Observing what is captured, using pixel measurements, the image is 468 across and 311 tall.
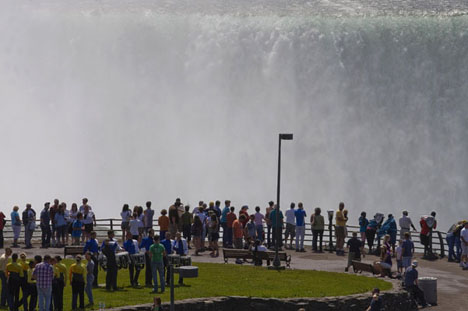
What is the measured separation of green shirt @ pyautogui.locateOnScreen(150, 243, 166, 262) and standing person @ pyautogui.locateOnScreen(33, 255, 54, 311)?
159 inches

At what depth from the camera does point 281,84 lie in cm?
6931

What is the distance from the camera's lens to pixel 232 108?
69.8m

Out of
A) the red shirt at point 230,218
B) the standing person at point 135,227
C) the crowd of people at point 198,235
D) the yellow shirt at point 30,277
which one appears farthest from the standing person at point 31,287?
the red shirt at point 230,218

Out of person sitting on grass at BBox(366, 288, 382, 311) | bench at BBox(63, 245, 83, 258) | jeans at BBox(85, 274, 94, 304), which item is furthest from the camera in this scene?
bench at BBox(63, 245, 83, 258)

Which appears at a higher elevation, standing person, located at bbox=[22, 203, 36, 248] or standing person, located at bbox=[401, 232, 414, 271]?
standing person, located at bbox=[22, 203, 36, 248]

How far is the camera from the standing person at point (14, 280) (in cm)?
2745

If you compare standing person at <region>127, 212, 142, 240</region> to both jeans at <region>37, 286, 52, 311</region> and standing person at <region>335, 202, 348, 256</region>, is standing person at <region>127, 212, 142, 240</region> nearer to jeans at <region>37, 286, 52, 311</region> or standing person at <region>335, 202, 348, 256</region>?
standing person at <region>335, 202, 348, 256</region>

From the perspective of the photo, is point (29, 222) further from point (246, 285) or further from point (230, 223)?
point (246, 285)

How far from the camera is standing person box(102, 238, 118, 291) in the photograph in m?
29.9

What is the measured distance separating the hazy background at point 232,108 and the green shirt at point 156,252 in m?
35.3

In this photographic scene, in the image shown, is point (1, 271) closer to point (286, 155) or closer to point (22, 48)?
point (286, 155)

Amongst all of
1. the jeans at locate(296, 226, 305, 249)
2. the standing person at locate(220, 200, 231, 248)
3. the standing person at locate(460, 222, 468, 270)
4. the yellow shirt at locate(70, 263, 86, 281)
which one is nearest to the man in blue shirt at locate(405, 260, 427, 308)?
the standing person at locate(460, 222, 468, 270)

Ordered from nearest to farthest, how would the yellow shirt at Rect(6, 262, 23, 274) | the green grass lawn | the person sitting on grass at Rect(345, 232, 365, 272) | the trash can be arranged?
1. the yellow shirt at Rect(6, 262, 23, 274)
2. the green grass lawn
3. the trash can
4. the person sitting on grass at Rect(345, 232, 365, 272)

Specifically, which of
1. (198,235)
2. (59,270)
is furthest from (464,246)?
(59,270)
